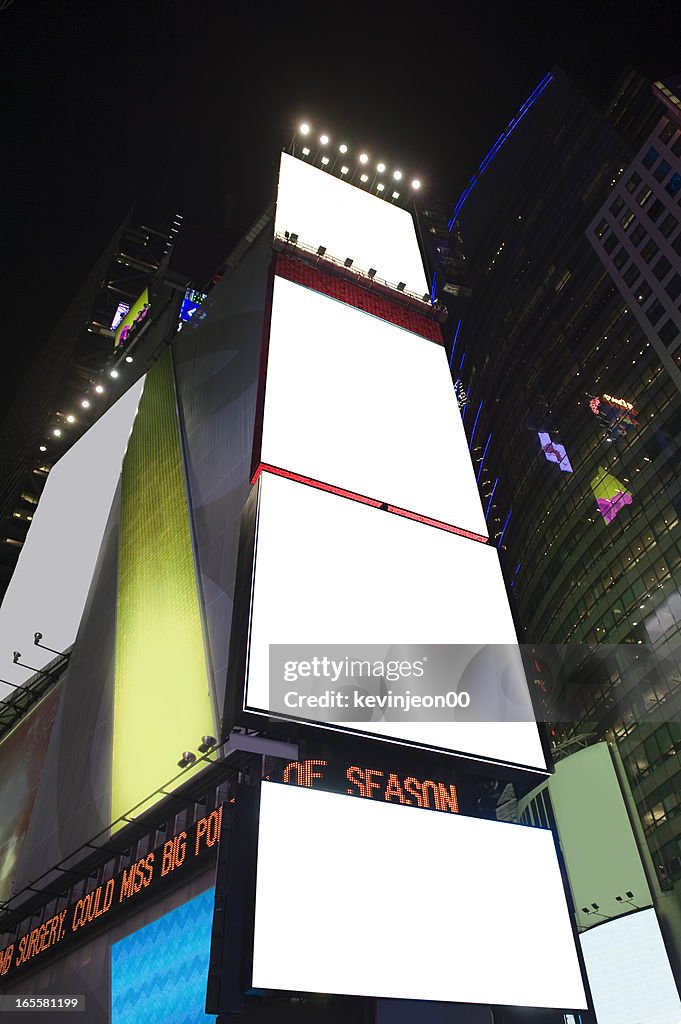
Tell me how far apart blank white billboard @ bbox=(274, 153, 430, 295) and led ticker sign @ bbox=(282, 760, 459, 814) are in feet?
43.4

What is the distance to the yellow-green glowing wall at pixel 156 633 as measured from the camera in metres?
11.7

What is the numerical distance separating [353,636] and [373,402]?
5.94 metres

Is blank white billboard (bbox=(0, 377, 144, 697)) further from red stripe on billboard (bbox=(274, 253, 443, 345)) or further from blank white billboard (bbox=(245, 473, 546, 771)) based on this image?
blank white billboard (bbox=(245, 473, 546, 771))

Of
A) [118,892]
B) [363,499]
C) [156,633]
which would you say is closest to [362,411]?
[363,499]

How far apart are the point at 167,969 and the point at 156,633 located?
585 centimetres

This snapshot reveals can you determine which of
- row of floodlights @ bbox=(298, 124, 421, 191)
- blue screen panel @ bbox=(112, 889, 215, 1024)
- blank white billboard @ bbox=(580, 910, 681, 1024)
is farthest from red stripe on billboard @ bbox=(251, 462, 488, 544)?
blank white billboard @ bbox=(580, 910, 681, 1024)

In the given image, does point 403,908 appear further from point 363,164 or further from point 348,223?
point 363,164

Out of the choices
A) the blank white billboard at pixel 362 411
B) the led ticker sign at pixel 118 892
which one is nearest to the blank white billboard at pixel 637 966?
the led ticker sign at pixel 118 892

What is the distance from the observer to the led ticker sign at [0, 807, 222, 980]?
9.84m

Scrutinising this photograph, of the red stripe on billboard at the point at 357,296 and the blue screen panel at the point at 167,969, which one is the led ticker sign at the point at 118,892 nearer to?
the blue screen panel at the point at 167,969

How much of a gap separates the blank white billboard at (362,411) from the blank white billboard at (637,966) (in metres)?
32.8

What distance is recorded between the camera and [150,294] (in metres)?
33.5

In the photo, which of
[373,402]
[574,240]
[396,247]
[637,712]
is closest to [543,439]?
[574,240]

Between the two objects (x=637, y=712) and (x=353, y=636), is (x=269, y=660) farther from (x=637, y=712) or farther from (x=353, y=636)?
(x=637, y=712)
